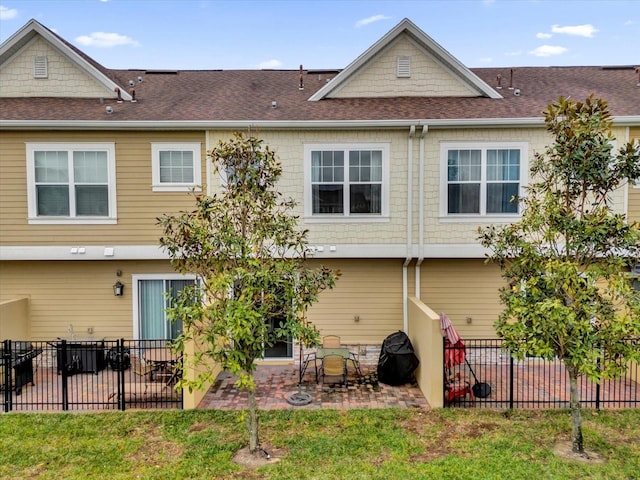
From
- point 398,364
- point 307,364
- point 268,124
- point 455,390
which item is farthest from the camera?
point 268,124

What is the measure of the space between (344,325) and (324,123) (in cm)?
508

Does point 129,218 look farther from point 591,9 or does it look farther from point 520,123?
point 591,9

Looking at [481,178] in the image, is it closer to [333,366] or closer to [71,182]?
[333,366]

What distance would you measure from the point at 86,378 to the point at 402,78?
10893 millimetres

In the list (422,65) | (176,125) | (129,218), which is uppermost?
(422,65)

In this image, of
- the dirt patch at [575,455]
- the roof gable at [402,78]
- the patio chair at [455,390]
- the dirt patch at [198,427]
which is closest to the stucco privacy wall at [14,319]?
the dirt patch at [198,427]

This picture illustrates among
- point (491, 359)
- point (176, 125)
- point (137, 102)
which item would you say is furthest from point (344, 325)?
point (137, 102)

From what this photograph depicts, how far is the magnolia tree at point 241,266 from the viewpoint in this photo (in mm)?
5727

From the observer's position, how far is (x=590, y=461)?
5.86 metres

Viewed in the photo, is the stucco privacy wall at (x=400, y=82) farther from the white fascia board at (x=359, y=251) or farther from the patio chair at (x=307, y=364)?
the patio chair at (x=307, y=364)

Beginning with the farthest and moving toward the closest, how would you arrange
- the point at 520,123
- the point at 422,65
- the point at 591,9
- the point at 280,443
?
the point at 591,9
the point at 422,65
the point at 520,123
the point at 280,443

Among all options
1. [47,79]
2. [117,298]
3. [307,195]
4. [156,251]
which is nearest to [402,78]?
[307,195]

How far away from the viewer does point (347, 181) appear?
1002 centimetres

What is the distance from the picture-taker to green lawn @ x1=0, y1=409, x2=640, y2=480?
5.59 meters
